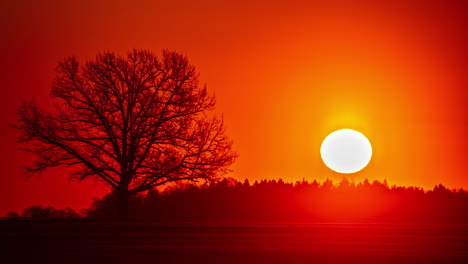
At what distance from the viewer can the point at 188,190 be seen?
30000 millimetres

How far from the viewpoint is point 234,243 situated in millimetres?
17750

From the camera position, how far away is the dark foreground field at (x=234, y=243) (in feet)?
48.1

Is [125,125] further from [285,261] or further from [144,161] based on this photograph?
[285,261]

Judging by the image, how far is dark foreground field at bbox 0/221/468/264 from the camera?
14648 millimetres

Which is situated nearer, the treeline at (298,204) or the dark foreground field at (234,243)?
the dark foreground field at (234,243)

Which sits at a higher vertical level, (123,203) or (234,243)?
(123,203)

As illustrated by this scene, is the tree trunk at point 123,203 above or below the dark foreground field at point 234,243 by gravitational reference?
above

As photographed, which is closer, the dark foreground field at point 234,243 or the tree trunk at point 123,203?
the dark foreground field at point 234,243

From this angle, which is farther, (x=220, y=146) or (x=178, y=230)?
(x=220, y=146)

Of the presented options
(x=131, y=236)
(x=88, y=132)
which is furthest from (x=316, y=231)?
(x=88, y=132)

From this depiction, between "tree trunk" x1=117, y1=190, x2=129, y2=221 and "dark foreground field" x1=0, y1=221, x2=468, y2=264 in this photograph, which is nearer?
"dark foreground field" x1=0, y1=221, x2=468, y2=264

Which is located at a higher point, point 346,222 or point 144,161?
point 144,161

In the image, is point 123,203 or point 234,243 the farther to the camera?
point 123,203

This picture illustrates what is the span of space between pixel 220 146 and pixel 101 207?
6.53 meters
